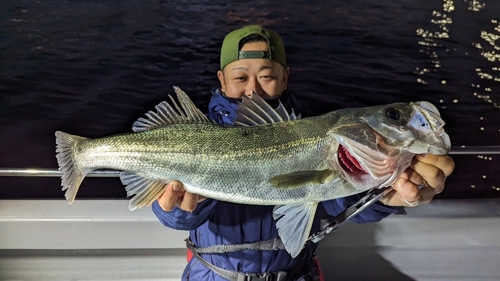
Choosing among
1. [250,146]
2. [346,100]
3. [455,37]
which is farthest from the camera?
[455,37]

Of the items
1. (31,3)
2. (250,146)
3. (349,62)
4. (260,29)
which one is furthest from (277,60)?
(31,3)

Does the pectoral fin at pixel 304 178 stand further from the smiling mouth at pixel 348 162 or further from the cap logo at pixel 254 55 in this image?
the cap logo at pixel 254 55

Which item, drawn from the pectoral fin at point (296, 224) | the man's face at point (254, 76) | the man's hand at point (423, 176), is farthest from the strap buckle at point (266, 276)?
the man's face at point (254, 76)

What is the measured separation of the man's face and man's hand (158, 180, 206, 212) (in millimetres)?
911

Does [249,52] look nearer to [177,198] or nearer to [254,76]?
[254,76]

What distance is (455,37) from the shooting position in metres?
20.2

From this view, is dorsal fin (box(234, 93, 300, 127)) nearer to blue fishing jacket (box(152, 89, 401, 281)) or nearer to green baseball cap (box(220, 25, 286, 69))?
Result: blue fishing jacket (box(152, 89, 401, 281))

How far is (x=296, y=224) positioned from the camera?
79.8 inches

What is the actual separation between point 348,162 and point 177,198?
2.86 ft

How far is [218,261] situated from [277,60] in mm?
1376

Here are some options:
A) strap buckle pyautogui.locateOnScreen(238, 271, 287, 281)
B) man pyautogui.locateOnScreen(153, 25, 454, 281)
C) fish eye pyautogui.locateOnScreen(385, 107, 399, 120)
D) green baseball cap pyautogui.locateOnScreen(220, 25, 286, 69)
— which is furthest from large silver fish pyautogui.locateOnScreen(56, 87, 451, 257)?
green baseball cap pyautogui.locateOnScreen(220, 25, 286, 69)

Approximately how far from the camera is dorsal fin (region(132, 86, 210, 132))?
83.4 inches

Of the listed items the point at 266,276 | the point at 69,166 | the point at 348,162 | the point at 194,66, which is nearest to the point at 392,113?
the point at 348,162

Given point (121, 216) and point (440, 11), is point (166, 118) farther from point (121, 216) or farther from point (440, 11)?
point (440, 11)
